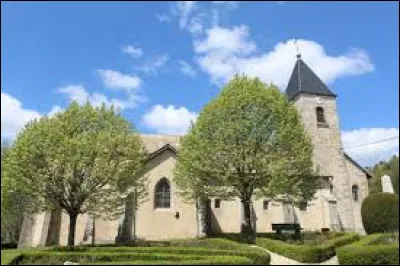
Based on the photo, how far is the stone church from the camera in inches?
1276

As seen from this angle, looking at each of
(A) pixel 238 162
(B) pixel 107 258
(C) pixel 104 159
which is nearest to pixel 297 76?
(A) pixel 238 162

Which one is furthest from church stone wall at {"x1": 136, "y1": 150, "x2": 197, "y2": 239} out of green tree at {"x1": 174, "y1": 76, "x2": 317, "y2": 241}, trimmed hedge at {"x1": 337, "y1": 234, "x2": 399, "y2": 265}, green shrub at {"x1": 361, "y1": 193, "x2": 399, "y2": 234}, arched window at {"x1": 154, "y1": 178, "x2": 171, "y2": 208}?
trimmed hedge at {"x1": 337, "y1": 234, "x2": 399, "y2": 265}

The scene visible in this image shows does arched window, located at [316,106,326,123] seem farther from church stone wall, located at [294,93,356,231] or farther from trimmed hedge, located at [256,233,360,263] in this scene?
trimmed hedge, located at [256,233,360,263]

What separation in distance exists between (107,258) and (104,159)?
862 cm

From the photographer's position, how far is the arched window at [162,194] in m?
→ 32.9

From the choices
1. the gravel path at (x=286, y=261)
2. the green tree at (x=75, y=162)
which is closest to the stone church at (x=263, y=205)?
the green tree at (x=75, y=162)

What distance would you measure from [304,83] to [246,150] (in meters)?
18.3

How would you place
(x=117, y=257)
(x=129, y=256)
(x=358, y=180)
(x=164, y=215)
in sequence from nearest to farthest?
(x=117, y=257) → (x=129, y=256) → (x=164, y=215) → (x=358, y=180)

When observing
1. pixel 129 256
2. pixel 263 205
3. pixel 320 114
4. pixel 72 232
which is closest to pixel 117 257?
pixel 129 256

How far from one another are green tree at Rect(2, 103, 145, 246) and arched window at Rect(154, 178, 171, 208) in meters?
4.40

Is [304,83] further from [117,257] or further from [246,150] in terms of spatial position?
[117,257]

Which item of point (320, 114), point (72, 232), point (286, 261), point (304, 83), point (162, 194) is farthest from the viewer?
point (304, 83)

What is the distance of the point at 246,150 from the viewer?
92.9 feet

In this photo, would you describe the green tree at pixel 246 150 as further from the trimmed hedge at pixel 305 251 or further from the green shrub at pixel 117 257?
the green shrub at pixel 117 257
